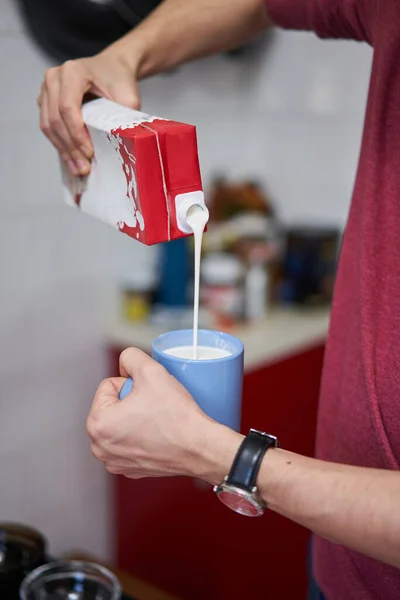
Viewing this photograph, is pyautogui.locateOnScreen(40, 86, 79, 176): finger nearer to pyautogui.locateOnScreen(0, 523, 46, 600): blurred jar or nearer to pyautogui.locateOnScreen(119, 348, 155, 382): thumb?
pyautogui.locateOnScreen(119, 348, 155, 382): thumb

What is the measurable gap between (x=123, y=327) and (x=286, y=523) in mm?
670

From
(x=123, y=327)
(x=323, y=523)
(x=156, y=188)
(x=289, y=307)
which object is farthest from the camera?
(x=289, y=307)

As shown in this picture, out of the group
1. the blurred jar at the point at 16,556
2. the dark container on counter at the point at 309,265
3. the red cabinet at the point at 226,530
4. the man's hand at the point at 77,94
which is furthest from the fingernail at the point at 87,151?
the dark container on counter at the point at 309,265

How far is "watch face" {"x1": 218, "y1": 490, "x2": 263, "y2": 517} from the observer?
70 cm

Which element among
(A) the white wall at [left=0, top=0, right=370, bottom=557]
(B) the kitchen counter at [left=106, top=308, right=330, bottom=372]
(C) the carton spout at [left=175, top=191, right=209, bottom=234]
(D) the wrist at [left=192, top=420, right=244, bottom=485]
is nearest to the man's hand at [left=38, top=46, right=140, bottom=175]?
(C) the carton spout at [left=175, top=191, right=209, bottom=234]

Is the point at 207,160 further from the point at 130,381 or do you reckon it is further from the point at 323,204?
the point at 130,381

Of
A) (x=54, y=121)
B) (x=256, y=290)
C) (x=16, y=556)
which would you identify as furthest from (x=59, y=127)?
(x=256, y=290)

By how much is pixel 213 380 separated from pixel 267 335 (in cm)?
113

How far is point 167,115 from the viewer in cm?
194

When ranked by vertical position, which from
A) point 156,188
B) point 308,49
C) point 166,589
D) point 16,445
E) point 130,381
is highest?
point 308,49

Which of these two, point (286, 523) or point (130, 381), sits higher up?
point (130, 381)

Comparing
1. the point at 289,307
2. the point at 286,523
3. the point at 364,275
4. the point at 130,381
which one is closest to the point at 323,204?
the point at 289,307

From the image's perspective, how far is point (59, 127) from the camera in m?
0.95

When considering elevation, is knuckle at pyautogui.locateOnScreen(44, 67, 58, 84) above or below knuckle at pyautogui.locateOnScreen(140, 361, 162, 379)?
above
